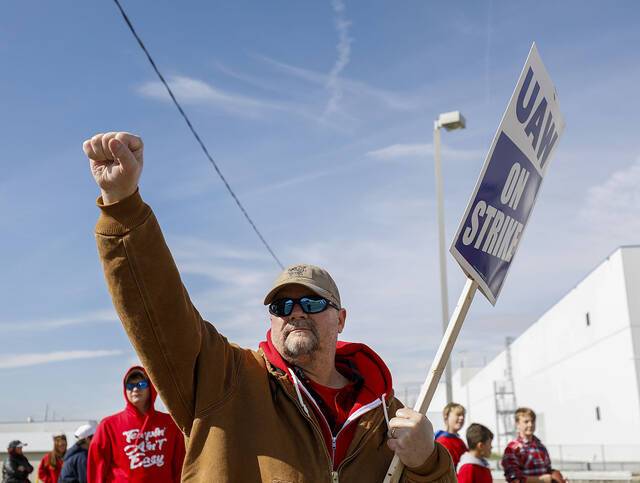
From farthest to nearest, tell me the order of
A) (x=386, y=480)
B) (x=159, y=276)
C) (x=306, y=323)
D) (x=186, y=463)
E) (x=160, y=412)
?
(x=160, y=412)
(x=306, y=323)
(x=386, y=480)
(x=186, y=463)
(x=159, y=276)

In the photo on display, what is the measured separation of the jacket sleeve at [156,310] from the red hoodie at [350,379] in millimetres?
410

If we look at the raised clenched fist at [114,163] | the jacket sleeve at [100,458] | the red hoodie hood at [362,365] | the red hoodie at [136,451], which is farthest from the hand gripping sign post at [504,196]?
the jacket sleeve at [100,458]

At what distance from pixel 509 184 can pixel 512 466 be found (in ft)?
Answer: 17.0

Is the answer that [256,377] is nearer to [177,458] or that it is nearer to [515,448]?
[177,458]

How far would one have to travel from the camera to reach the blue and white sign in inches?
122

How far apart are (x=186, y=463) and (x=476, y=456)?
4942mm

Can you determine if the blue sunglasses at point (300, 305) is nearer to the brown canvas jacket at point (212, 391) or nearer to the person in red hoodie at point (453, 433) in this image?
the brown canvas jacket at point (212, 391)

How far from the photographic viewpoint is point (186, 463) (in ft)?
7.89

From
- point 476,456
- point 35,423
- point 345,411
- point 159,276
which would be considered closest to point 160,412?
point 476,456

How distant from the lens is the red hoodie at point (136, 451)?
5.80 meters

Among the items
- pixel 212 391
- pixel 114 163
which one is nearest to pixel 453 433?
pixel 212 391

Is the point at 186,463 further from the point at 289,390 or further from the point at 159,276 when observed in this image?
the point at 159,276

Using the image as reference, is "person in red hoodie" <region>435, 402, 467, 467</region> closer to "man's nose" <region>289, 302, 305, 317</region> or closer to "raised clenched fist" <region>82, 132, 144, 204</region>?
"man's nose" <region>289, 302, 305, 317</region>

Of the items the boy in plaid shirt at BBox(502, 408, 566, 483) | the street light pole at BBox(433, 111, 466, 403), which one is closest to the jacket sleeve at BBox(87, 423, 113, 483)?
the boy in plaid shirt at BBox(502, 408, 566, 483)
